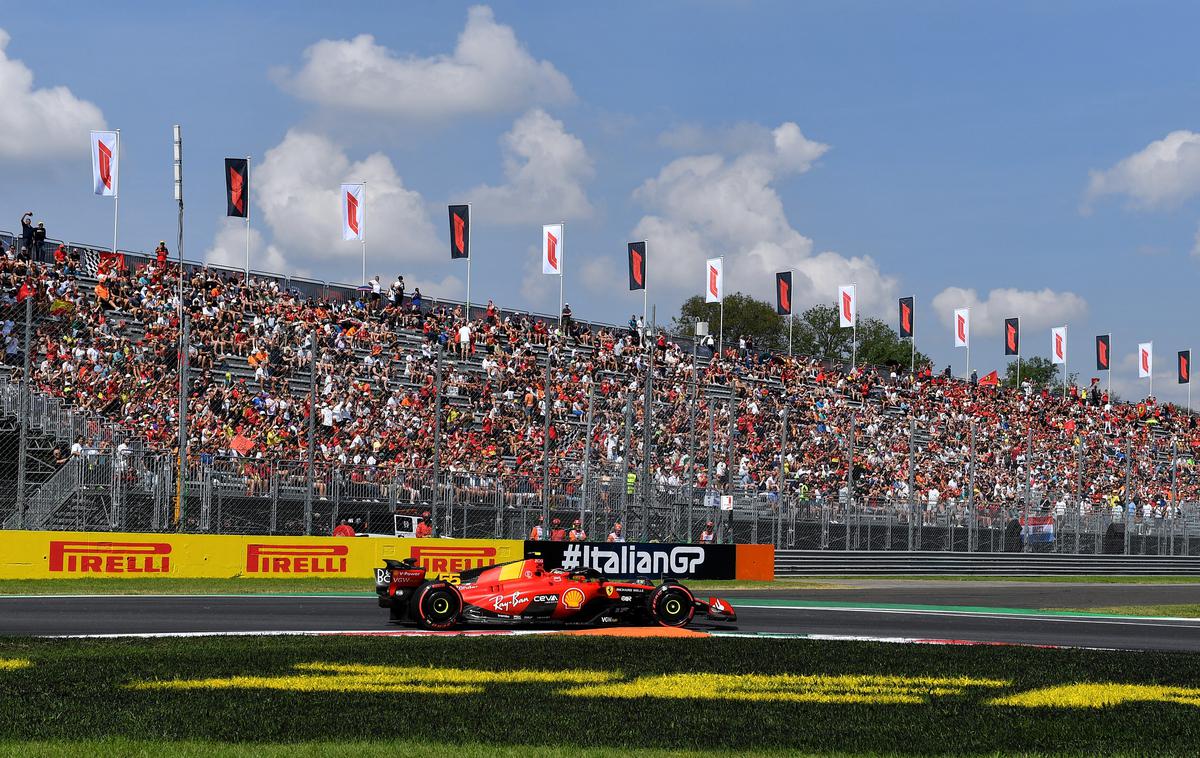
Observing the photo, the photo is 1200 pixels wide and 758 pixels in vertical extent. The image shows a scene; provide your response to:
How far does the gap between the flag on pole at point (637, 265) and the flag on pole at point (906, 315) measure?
59.7ft

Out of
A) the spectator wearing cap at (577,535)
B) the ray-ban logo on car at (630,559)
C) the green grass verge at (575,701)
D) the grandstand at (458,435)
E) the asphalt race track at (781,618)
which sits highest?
the grandstand at (458,435)

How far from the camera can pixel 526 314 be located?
1834 inches

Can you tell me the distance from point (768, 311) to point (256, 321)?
79.8 metres

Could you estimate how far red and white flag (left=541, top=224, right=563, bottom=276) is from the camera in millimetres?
46531

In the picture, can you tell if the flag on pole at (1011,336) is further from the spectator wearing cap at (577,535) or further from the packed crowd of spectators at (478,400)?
the spectator wearing cap at (577,535)

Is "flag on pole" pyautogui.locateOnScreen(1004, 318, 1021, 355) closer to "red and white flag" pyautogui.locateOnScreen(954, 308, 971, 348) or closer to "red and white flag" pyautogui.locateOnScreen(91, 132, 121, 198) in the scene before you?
"red and white flag" pyautogui.locateOnScreen(954, 308, 971, 348)

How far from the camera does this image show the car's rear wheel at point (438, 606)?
18.0m

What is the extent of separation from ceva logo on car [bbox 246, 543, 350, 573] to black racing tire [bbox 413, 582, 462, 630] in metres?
10.5

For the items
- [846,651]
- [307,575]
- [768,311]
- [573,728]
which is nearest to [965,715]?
[573,728]

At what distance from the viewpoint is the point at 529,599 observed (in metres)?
18.1

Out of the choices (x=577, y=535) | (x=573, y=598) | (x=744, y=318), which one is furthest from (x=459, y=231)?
(x=744, y=318)

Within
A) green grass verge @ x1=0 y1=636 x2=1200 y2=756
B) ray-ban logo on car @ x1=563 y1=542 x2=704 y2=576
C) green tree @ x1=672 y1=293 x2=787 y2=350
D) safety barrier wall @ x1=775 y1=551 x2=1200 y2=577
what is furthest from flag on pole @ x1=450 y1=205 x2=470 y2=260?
green tree @ x1=672 y1=293 x2=787 y2=350

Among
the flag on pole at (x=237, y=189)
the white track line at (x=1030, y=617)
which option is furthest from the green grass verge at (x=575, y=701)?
the flag on pole at (x=237, y=189)

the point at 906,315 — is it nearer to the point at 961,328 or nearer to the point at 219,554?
the point at 961,328
